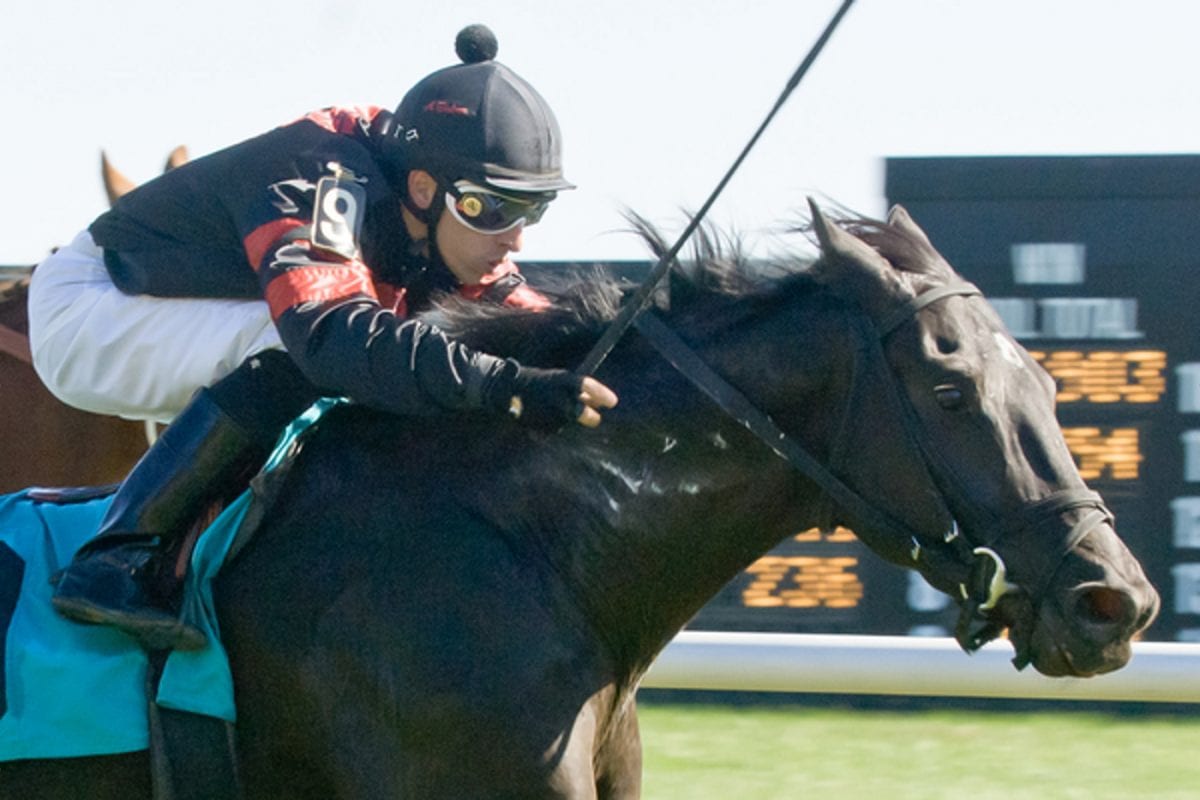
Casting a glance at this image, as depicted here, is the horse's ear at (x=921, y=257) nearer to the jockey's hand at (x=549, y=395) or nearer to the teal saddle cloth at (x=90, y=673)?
the jockey's hand at (x=549, y=395)

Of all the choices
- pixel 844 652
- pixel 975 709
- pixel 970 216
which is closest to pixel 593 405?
pixel 844 652

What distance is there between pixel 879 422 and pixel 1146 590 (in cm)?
52

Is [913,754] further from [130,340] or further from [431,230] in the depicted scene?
[130,340]

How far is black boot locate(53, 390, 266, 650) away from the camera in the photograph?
3.21 metres

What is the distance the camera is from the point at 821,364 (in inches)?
128

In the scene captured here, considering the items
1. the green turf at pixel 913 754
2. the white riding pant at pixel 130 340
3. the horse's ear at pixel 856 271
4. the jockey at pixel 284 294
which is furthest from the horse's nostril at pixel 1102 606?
the green turf at pixel 913 754

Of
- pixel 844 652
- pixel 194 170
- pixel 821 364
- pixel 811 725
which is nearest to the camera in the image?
pixel 821 364

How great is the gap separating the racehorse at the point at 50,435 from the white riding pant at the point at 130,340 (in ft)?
1.80

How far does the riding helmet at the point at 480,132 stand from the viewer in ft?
11.4

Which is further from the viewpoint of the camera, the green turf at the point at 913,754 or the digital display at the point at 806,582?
the digital display at the point at 806,582

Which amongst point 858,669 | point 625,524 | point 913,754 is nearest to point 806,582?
point 913,754

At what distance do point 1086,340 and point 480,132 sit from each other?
4.05m

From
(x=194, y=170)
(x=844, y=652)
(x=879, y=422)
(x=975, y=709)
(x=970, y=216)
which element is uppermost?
(x=194, y=170)

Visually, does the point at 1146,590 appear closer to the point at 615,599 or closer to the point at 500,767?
the point at 615,599
